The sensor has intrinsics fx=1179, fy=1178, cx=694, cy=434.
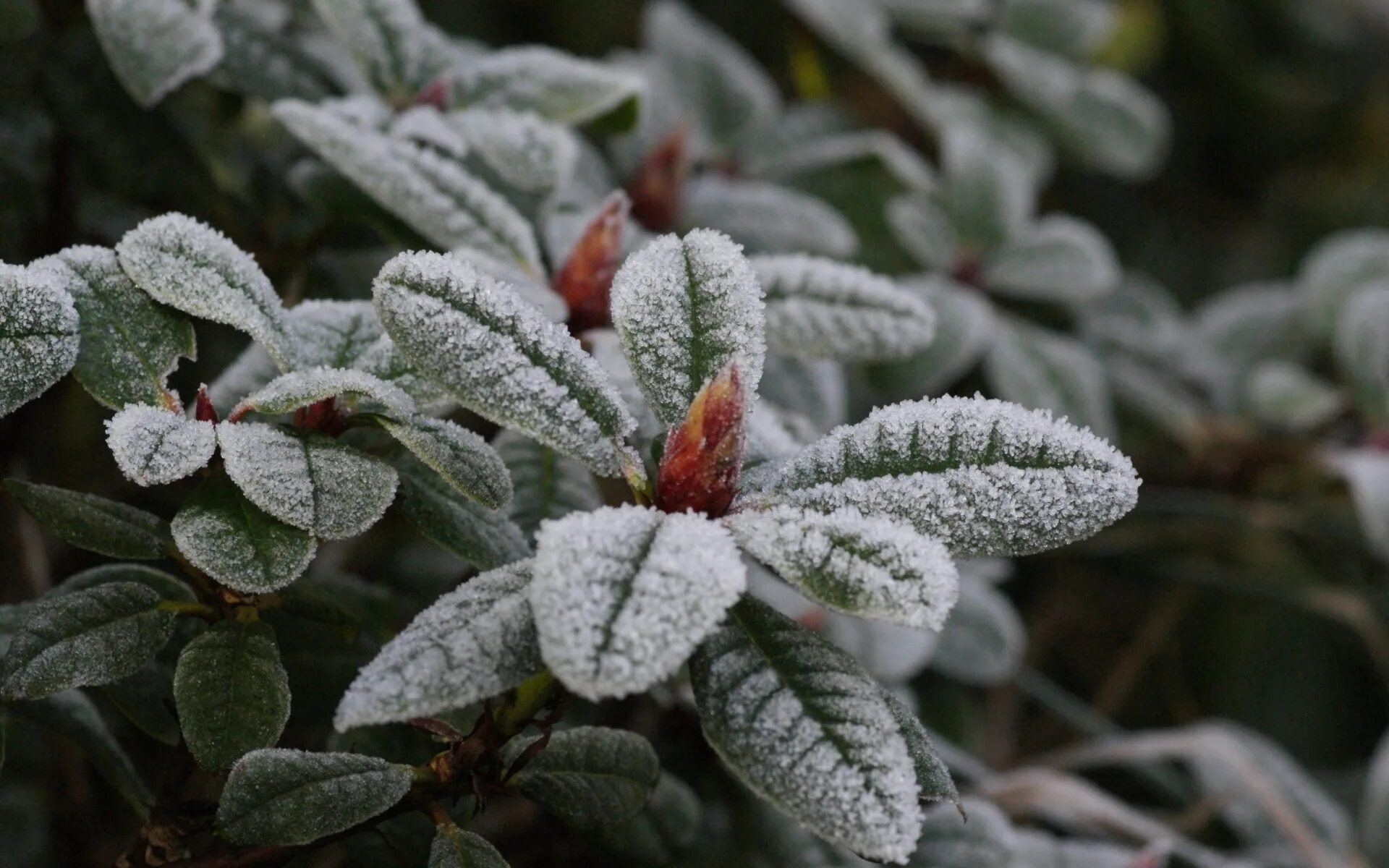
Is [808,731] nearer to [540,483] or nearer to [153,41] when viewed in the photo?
[540,483]

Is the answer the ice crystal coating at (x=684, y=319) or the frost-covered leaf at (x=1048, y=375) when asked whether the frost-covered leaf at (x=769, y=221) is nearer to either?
the frost-covered leaf at (x=1048, y=375)

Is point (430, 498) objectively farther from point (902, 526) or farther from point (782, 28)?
point (782, 28)

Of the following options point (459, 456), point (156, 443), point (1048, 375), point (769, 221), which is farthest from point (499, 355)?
point (1048, 375)

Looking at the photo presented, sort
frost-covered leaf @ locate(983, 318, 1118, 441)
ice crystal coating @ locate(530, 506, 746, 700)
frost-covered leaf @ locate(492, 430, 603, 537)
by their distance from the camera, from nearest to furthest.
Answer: ice crystal coating @ locate(530, 506, 746, 700), frost-covered leaf @ locate(492, 430, 603, 537), frost-covered leaf @ locate(983, 318, 1118, 441)

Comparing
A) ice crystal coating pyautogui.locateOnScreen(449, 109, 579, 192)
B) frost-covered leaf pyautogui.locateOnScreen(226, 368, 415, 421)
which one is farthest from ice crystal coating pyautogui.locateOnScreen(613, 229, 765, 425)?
ice crystal coating pyautogui.locateOnScreen(449, 109, 579, 192)

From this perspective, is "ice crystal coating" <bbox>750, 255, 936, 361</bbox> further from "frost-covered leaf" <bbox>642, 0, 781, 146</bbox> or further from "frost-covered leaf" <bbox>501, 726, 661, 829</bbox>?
"frost-covered leaf" <bbox>642, 0, 781, 146</bbox>

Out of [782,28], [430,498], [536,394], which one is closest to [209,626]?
[430,498]
